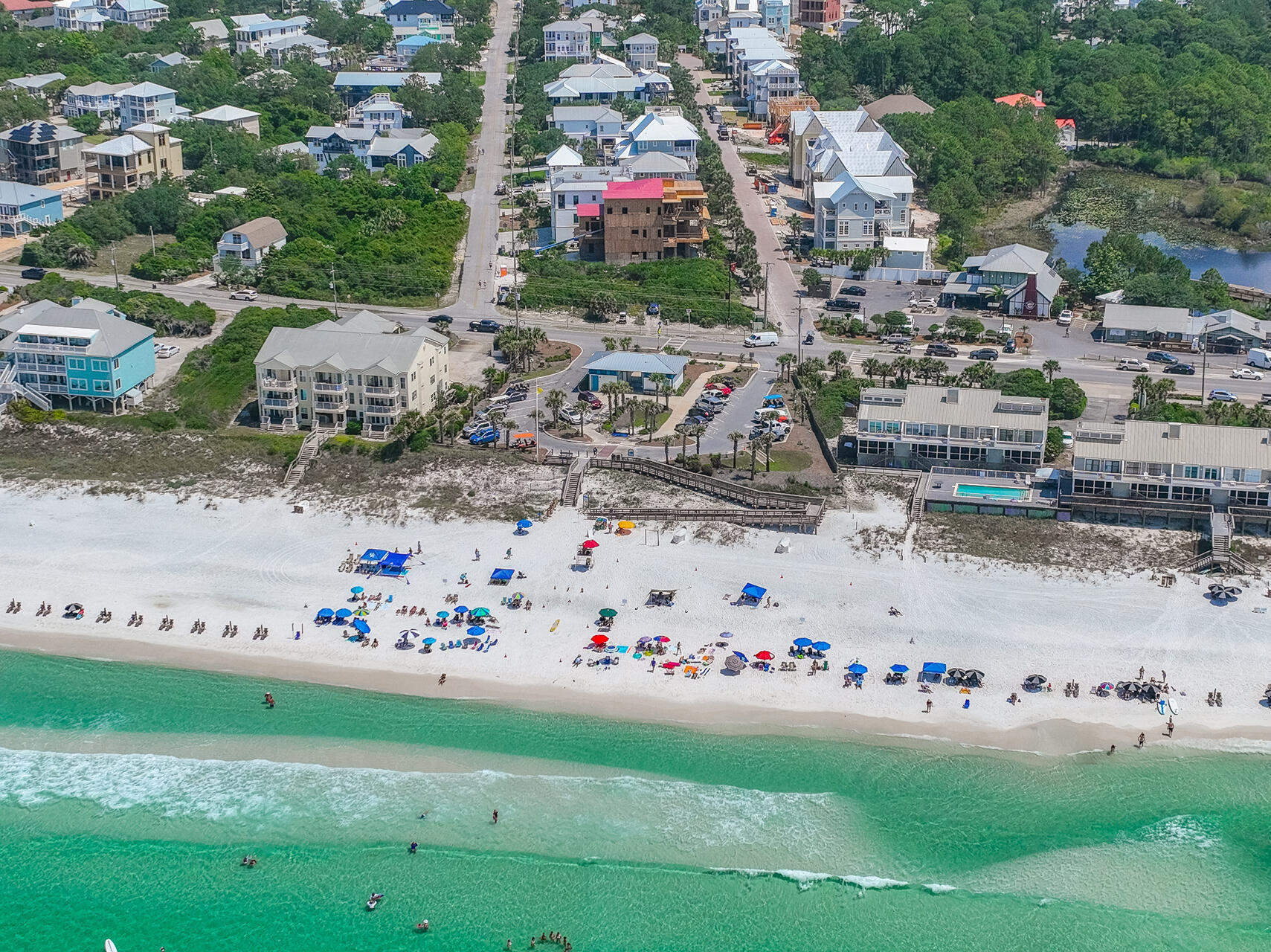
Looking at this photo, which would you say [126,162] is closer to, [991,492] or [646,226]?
[646,226]

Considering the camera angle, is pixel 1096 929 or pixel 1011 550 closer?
pixel 1096 929

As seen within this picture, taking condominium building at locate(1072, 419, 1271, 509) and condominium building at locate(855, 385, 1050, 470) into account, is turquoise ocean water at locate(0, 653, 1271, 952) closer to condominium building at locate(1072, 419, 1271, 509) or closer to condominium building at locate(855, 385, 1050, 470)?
condominium building at locate(1072, 419, 1271, 509)

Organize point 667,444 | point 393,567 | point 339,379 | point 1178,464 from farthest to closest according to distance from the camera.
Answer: point 339,379 < point 667,444 < point 1178,464 < point 393,567

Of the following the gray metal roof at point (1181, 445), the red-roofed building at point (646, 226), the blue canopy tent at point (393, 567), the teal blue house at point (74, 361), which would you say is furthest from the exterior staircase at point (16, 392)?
the gray metal roof at point (1181, 445)

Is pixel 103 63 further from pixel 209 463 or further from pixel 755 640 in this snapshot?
pixel 755 640

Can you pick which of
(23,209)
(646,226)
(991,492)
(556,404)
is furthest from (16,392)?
(991,492)

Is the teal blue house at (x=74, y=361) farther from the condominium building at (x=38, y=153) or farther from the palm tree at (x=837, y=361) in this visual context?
the condominium building at (x=38, y=153)

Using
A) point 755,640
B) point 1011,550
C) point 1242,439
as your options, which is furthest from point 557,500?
point 1242,439
